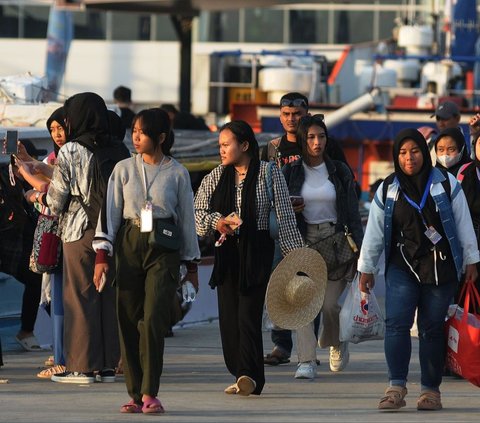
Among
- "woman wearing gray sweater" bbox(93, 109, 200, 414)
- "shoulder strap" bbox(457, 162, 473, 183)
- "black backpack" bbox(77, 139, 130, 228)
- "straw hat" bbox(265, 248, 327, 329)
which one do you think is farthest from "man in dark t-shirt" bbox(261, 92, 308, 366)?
"woman wearing gray sweater" bbox(93, 109, 200, 414)

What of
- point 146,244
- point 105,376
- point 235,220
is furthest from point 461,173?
point 105,376

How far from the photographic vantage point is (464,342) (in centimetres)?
842

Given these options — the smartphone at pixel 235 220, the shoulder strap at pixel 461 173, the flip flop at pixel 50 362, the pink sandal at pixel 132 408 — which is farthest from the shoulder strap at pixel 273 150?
the pink sandal at pixel 132 408

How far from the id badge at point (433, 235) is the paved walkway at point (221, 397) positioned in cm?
93

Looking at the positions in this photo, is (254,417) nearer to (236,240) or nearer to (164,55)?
(236,240)

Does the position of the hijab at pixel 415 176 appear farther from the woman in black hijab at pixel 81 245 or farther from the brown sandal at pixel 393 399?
the woman in black hijab at pixel 81 245

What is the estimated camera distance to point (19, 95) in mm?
14094

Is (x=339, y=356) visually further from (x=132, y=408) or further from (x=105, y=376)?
(x=132, y=408)

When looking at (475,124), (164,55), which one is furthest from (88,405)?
(164,55)

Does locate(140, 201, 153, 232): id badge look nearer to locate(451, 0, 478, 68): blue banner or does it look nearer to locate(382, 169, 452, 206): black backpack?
locate(382, 169, 452, 206): black backpack

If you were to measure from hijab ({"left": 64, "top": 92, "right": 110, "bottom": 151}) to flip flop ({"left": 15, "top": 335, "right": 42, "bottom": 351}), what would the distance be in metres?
2.16

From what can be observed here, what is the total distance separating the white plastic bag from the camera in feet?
30.2

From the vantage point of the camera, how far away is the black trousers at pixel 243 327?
8672 mm

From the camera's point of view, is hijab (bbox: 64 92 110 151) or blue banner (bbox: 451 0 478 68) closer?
hijab (bbox: 64 92 110 151)
